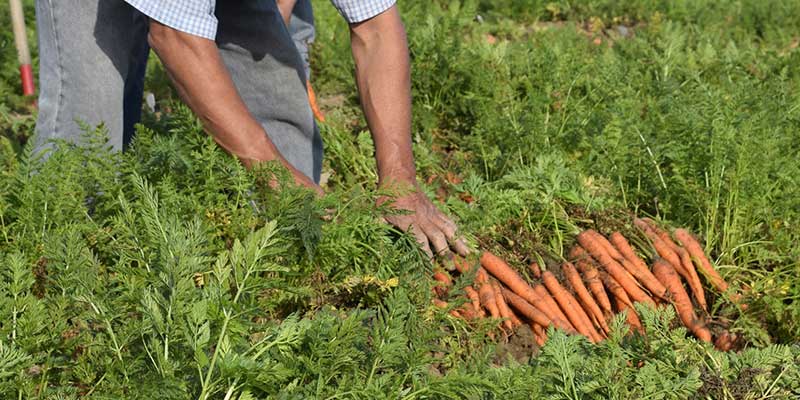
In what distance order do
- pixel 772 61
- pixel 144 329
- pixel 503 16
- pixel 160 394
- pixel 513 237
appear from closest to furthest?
pixel 160 394
pixel 144 329
pixel 513 237
pixel 772 61
pixel 503 16

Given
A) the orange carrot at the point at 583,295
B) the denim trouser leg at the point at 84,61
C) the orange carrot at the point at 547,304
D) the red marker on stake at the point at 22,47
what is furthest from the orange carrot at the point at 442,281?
the red marker on stake at the point at 22,47

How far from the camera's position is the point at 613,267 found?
394cm

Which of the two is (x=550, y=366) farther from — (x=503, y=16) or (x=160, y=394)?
(x=503, y=16)

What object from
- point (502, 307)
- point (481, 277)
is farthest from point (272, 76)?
point (502, 307)

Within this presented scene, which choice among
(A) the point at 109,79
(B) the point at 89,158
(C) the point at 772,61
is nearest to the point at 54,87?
(A) the point at 109,79

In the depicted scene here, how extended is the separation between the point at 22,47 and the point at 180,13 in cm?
249

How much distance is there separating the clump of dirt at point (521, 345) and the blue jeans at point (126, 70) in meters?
1.28

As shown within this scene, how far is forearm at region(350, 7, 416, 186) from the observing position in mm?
3543

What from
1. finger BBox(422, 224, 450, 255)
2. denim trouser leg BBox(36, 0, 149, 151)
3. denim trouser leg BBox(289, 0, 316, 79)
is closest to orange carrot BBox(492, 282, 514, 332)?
finger BBox(422, 224, 450, 255)

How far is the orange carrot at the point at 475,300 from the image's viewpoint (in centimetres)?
361

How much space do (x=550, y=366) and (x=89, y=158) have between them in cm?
179

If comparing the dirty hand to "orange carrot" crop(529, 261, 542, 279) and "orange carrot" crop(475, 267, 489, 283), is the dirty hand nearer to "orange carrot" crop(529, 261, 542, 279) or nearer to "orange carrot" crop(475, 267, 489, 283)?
"orange carrot" crop(475, 267, 489, 283)

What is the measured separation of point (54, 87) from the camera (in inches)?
150

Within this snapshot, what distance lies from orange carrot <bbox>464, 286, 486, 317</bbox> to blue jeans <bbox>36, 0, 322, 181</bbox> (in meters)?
1.13
